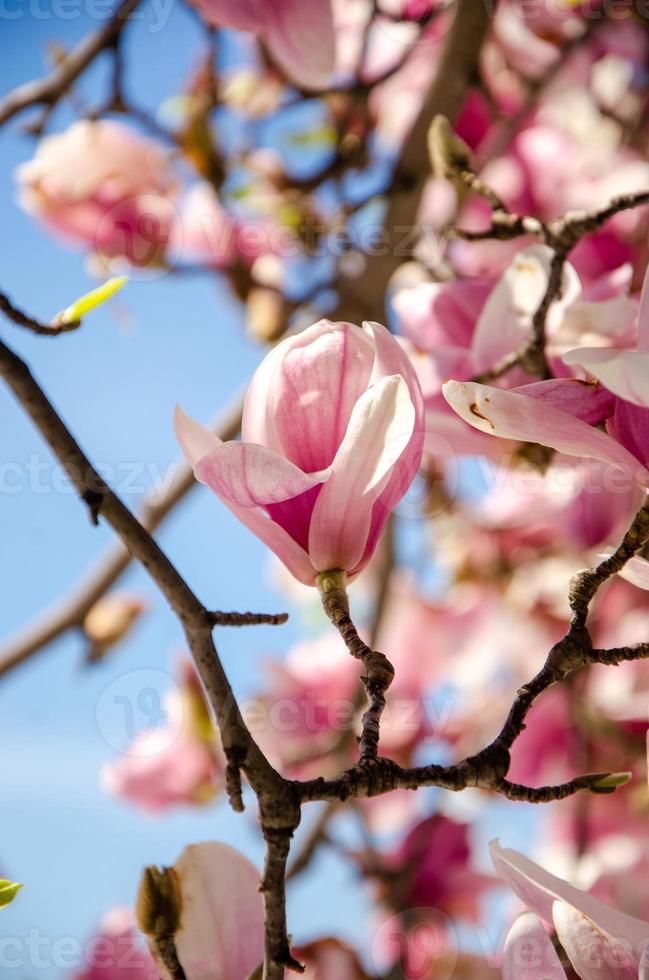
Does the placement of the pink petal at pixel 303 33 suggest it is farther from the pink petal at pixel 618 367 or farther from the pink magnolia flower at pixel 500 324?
the pink petal at pixel 618 367

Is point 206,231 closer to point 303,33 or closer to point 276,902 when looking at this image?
point 303,33

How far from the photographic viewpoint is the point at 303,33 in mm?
862

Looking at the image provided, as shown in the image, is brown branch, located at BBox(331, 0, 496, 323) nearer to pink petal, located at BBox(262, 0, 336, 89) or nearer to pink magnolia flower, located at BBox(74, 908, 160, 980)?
pink petal, located at BBox(262, 0, 336, 89)

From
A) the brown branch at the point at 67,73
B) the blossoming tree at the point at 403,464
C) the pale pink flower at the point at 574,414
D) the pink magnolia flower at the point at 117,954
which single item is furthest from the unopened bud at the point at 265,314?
the pale pink flower at the point at 574,414

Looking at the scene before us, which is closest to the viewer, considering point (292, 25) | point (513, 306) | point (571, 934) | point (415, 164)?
point (571, 934)

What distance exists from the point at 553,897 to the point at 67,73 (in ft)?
2.90

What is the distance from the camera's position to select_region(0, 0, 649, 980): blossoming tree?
48 cm

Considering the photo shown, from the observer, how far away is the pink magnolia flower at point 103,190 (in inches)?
47.4

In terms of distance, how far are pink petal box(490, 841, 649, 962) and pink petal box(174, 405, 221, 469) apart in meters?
0.23

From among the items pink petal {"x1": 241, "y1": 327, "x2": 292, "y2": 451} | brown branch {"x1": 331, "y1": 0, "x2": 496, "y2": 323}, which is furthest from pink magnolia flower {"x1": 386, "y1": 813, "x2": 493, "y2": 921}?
pink petal {"x1": 241, "y1": 327, "x2": 292, "y2": 451}

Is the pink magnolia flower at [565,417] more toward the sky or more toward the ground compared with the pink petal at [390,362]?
more toward the ground

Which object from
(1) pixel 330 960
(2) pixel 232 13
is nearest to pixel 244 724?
(1) pixel 330 960

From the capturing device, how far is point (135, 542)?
485 millimetres

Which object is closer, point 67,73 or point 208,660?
point 208,660
